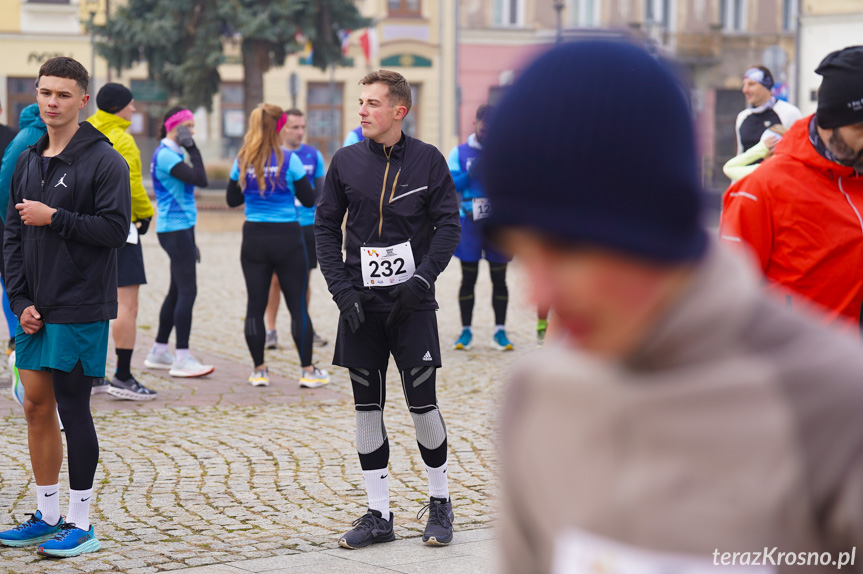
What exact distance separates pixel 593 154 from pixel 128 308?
303 inches

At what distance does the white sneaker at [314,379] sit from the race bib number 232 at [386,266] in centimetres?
394

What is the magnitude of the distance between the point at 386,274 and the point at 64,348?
1.40m

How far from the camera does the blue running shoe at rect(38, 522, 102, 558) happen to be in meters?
4.84

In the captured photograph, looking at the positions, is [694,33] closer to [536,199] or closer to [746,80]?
[746,80]

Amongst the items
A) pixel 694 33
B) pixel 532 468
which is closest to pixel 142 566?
pixel 532 468

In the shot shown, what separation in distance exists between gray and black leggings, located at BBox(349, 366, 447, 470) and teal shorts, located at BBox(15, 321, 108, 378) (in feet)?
3.60

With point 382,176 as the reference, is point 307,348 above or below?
below

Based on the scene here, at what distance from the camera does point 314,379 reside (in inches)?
356

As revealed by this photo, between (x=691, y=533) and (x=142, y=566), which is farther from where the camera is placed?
(x=142, y=566)

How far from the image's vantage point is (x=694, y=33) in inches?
1839

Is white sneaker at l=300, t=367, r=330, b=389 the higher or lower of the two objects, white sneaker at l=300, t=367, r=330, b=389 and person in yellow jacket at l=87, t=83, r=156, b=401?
the lower

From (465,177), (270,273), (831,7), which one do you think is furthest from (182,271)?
(831,7)

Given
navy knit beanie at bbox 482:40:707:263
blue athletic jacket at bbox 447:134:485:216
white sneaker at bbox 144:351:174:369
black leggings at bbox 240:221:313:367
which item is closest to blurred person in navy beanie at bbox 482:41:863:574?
navy knit beanie at bbox 482:40:707:263

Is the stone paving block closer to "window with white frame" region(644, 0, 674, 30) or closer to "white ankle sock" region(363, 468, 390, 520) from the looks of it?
"white ankle sock" region(363, 468, 390, 520)
